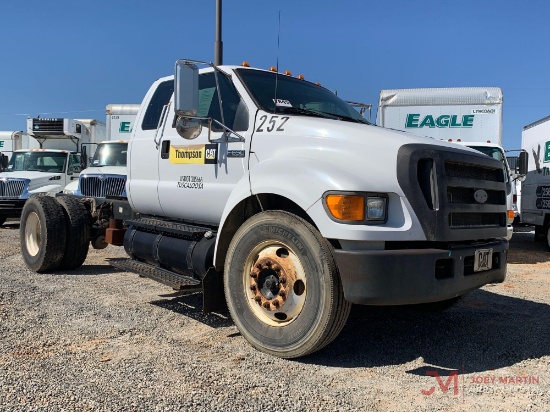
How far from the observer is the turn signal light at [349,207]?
3318 mm

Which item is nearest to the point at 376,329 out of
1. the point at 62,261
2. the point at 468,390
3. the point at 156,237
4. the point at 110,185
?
the point at 468,390

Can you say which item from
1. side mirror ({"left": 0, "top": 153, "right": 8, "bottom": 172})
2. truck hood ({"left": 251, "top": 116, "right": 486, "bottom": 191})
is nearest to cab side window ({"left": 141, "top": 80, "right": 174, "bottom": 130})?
truck hood ({"left": 251, "top": 116, "right": 486, "bottom": 191})

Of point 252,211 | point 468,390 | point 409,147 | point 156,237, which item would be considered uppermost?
point 409,147

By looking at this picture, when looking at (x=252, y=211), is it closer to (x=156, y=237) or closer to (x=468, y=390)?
(x=156, y=237)

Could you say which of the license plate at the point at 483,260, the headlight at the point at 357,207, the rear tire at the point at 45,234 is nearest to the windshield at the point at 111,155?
the rear tire at the point at 45,234

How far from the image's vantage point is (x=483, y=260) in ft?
12.6

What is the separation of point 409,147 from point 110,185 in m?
5.74

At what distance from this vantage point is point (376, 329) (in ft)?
15.1

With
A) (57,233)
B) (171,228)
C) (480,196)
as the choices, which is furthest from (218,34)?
(480,196)

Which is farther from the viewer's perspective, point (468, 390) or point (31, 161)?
point (31, 161)

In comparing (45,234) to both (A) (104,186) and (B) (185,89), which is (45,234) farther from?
(B) (185,89)

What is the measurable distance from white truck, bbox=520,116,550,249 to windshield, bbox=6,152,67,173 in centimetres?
1209

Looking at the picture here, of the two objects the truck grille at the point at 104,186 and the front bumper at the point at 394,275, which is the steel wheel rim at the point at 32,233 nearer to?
the truck grille at the point at 104,186

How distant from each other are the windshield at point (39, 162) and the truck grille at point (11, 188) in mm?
1139
